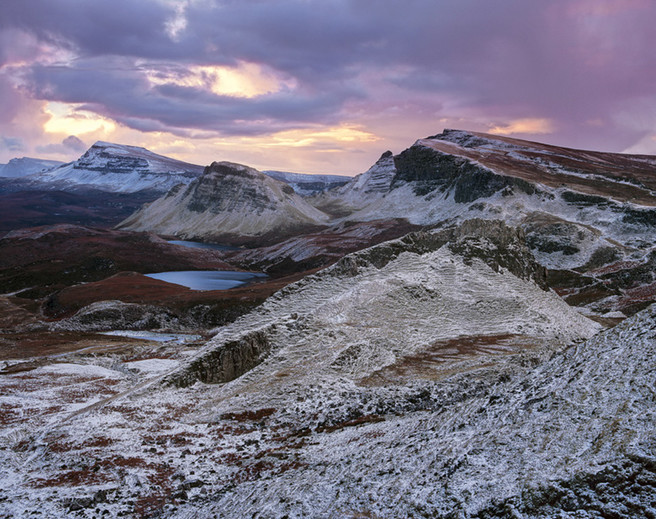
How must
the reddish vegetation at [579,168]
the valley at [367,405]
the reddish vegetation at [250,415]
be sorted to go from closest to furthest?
the valley at [367,405] < the reddish vegetation at [250,415] < the reddish vegetation at [579,168]

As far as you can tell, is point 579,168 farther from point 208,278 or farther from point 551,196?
point 208,278

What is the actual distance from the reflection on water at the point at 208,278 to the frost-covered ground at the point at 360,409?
81.3 m

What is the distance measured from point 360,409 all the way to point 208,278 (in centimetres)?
11767

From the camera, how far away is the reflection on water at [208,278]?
123506 millimetres

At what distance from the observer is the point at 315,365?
93.1 ft

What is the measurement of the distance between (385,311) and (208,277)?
110 meters

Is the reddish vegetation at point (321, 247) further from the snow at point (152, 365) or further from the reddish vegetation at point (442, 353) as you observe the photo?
the reddish vegetation at point (442, 353)

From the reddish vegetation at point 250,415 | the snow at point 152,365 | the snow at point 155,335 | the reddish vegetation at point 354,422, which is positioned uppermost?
the reddish vegetation at point 354,422

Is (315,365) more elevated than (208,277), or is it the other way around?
(315,365)

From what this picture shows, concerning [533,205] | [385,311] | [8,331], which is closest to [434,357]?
[385,311]

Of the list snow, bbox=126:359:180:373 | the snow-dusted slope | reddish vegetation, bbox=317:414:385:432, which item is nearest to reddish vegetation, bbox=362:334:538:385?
reddish vegetation, bbox=317:414:385:432

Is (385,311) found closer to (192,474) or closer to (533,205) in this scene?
(192,474)

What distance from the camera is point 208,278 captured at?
13638 cm

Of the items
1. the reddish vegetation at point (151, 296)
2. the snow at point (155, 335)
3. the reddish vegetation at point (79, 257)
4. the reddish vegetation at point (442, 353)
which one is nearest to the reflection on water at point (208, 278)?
the reddish vegetation at point (79, 257)
